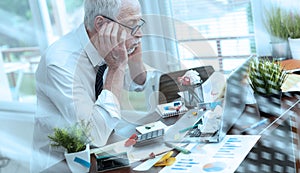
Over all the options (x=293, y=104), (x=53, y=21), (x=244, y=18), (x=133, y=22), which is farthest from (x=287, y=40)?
(x=53, y=21)

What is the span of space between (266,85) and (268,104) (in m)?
0.06

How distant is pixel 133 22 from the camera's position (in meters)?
1.50

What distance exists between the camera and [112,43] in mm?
1482

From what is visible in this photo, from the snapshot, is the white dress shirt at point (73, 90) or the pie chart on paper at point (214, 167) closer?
the pie chart on paper at point (214, 167)

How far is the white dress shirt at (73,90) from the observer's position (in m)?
1.42

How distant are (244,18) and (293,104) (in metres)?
0.95

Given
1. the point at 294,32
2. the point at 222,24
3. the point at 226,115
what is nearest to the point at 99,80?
the point at 226,115

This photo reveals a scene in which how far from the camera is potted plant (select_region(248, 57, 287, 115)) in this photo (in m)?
1.34

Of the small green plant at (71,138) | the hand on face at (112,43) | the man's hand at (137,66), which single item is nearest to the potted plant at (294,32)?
the man's hand at (137,66)

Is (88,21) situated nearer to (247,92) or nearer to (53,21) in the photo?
(247,92)

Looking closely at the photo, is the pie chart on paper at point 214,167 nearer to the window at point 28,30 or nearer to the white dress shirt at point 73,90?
the white dress shirt at point 73,90

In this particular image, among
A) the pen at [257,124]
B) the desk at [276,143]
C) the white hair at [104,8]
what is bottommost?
the desk at [276,143]

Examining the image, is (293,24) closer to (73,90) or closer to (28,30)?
(73,90)

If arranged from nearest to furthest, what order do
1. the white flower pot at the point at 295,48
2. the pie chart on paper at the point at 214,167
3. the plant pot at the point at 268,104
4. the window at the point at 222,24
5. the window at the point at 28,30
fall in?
the pie chart on paper at the point at 214,167
the plant pot at the point at 268,104
the white flower pot at the point at 295,48
the window at the point at 222,24
the window at the point at 28,30
